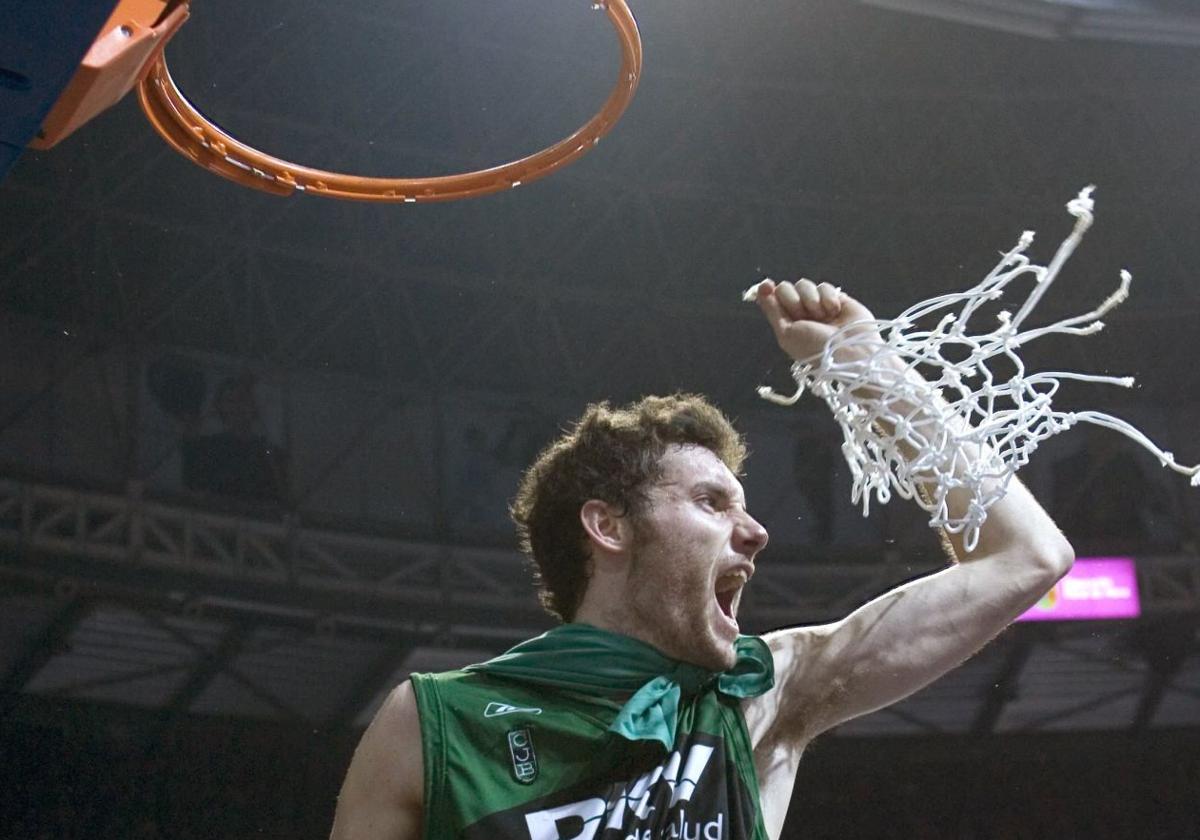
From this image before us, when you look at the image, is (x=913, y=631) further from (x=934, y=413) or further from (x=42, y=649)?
(x=42, y=649)

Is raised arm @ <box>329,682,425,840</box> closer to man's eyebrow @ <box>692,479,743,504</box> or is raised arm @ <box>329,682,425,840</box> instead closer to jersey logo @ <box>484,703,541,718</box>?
jersey logo @ <box>484,703,541,718</box>

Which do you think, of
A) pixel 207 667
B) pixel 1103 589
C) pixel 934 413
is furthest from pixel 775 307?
pixel 1103 589

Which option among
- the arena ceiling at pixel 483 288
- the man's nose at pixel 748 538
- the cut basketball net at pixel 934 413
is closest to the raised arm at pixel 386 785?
the man's nose at pixel 748 538

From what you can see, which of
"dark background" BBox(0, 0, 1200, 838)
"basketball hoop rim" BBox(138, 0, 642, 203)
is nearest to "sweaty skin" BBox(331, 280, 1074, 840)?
"basketball hoop rim" BBox(138, 0, 642, 203)

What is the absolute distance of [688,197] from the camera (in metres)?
5.21

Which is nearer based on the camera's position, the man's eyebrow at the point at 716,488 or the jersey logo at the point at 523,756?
the jersey logo at the point at 523,756

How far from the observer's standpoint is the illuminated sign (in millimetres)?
5316

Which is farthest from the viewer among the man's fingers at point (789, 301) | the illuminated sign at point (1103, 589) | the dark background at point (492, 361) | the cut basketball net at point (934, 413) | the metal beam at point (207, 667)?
the illuminated sign at point (1103, 589)

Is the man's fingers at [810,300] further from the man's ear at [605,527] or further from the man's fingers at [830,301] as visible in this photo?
the man's ear at [605,527]

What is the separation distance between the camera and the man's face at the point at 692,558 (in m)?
1.56

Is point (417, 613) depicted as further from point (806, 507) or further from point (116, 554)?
point (806, 507)

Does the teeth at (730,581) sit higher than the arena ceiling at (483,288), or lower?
higher

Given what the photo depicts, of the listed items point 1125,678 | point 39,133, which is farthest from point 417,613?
point 39,133

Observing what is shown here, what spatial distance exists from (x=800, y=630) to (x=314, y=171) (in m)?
1.02
